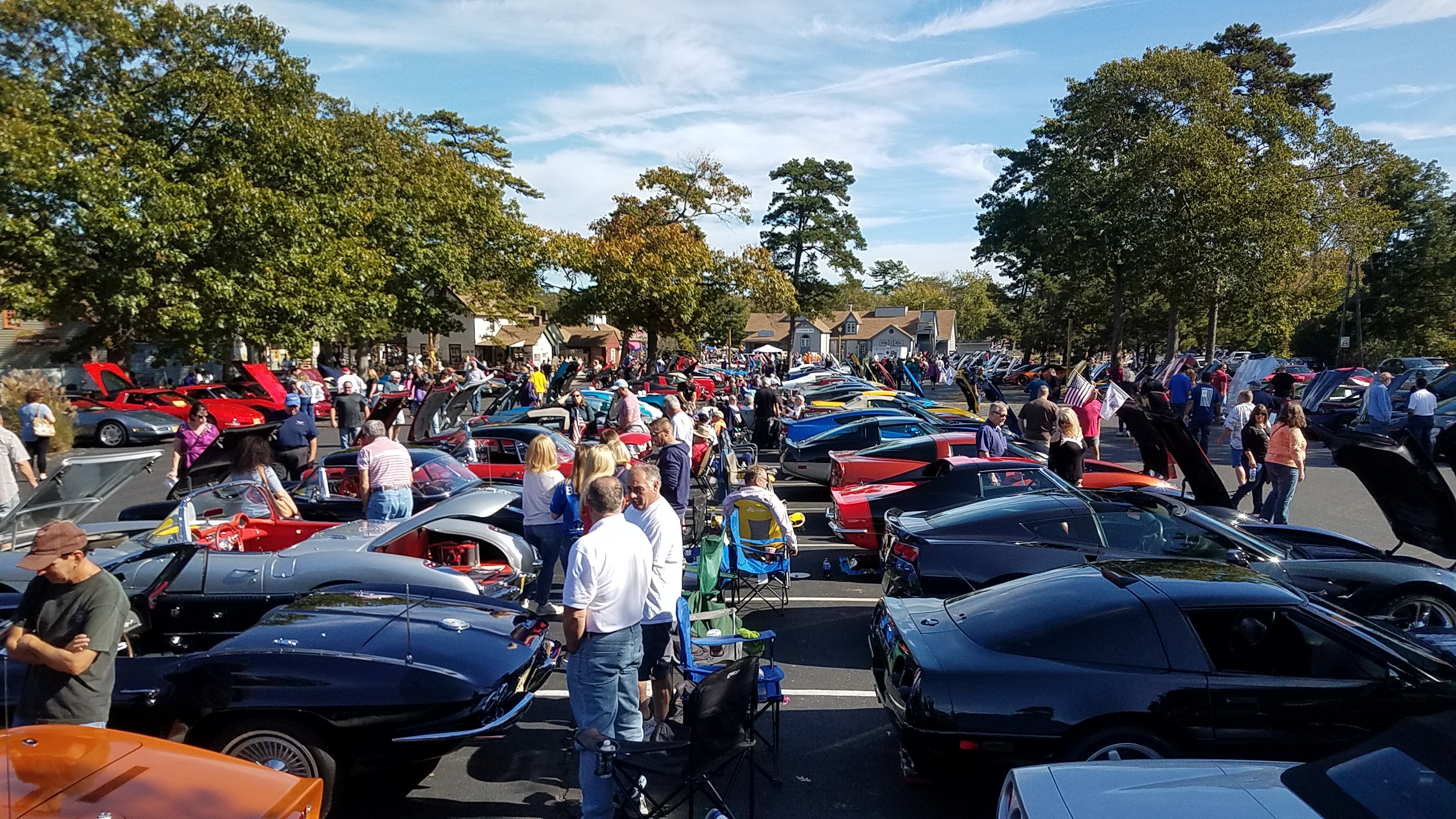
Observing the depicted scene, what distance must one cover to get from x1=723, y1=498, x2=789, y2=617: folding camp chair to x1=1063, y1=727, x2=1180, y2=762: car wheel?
3.57 meters

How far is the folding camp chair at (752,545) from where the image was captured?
7156 mm

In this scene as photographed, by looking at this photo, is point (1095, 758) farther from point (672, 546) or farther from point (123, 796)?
point (123, 796)

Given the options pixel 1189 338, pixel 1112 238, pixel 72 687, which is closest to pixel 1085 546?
pixel 72 687

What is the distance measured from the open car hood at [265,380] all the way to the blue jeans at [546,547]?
1621cm

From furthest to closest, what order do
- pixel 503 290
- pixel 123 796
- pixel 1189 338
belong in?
pixel 1189 338 < pixel 503 290 < pixel 123 796

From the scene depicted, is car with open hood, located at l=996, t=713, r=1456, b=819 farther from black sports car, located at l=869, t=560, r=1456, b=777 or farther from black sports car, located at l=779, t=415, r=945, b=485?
black sports car, located at l=779, t=415, r=945, b=485

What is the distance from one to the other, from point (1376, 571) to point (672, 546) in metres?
5.26

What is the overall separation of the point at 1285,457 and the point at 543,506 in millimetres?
8287

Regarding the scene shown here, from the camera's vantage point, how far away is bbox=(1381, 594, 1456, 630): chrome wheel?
5969 millimetres

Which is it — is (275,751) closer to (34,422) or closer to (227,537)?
(227,537)

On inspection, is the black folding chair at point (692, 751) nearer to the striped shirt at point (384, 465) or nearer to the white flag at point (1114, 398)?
the striped shirt at point (384, 465)

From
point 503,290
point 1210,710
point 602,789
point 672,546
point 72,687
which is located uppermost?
point 503,290

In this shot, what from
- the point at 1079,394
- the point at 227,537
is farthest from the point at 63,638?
the point at 1079,394

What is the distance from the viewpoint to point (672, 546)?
459cm
